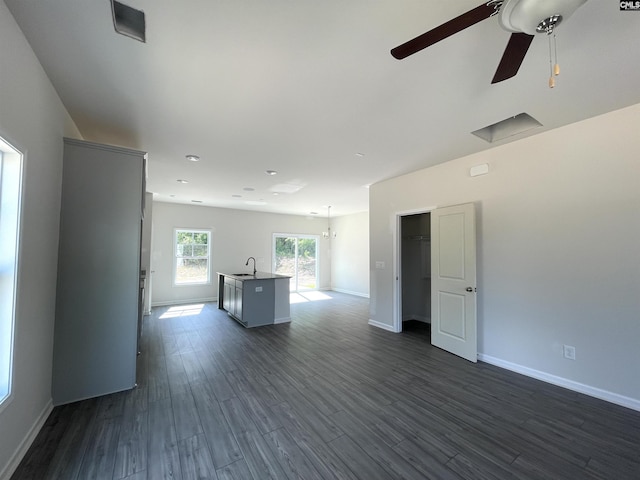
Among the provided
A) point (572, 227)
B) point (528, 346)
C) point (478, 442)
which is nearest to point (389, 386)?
point (478, 442)

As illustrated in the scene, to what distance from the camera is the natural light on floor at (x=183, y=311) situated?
569 cm

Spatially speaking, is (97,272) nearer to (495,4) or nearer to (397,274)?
(495,4)

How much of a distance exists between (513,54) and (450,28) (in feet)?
1.61

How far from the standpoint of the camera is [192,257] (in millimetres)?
7293

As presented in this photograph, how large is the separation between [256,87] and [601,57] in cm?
244

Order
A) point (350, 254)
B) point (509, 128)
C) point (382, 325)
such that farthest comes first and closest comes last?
point (350, 254)
point (382, 325)
point (509, 128)

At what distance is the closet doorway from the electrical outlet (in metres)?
2.58

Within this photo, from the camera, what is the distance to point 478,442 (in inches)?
76.0

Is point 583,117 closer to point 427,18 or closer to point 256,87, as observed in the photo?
point 427,18

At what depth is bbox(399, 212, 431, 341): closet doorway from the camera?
5.33 m

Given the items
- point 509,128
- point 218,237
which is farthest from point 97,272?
point 218,237

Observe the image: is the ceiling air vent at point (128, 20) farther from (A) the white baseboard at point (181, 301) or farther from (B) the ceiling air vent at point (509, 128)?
(A) the white baseboard at point (181, 301)

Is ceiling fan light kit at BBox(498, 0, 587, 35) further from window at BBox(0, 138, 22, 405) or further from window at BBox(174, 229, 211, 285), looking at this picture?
window at BBox(174, 229, 211, 285)

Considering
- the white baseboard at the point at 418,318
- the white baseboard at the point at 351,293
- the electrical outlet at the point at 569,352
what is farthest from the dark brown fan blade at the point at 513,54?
the white baseboard at the point at 351,293
